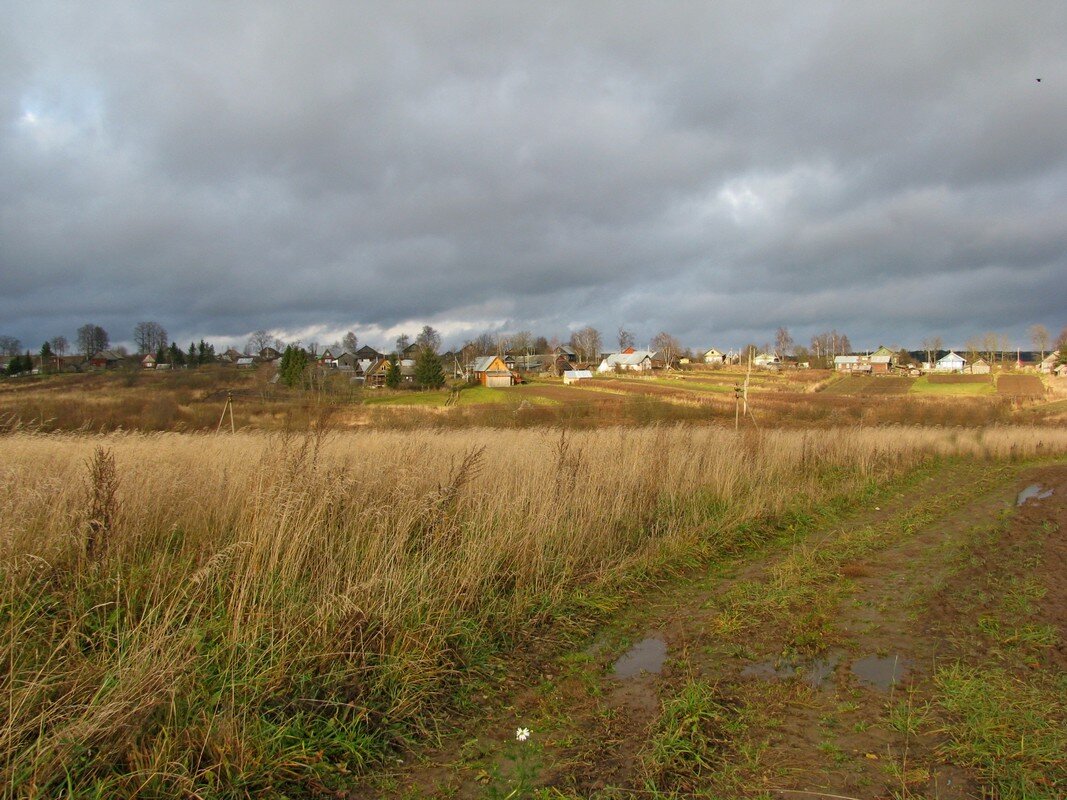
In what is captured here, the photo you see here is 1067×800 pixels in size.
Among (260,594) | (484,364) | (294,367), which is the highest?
(484,364)

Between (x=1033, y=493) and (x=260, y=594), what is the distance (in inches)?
725

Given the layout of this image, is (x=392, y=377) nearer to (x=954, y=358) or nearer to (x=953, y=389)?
(x=953, y=389)

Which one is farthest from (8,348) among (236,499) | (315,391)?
(236,499)

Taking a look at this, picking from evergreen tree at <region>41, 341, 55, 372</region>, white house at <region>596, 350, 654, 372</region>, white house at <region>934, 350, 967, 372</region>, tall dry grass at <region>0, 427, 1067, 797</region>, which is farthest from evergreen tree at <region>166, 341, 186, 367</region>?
white house at <region>934, 350, 967, 372</region>

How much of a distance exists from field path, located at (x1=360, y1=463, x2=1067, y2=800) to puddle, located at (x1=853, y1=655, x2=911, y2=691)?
0.06ft

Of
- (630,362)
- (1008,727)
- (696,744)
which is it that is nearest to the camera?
(696,744)

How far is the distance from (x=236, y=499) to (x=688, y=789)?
15.0 ft

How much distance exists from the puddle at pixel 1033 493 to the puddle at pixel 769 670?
11944mm

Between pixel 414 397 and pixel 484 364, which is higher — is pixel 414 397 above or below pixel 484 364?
below

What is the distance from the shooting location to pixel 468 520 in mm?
6227

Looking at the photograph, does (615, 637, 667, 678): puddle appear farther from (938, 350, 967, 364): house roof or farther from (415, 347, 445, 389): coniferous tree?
(938, 350, 967, 364): house roof

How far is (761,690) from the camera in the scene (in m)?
4.33

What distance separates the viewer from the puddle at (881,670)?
450 centimetres

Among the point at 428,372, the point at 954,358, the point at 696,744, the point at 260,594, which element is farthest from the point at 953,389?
the point at 260,594
